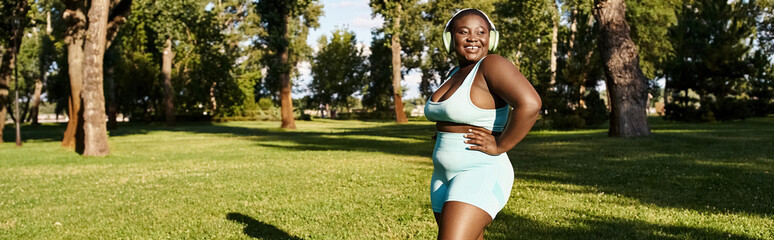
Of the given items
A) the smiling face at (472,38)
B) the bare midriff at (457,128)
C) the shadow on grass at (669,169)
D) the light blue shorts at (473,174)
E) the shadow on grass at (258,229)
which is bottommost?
the shadow on grass at (258,229)

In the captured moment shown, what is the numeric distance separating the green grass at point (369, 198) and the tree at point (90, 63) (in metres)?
2.66

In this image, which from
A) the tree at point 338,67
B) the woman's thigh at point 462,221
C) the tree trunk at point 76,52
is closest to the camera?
the woman's thigh at point 462,221

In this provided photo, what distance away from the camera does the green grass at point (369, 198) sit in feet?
23.5

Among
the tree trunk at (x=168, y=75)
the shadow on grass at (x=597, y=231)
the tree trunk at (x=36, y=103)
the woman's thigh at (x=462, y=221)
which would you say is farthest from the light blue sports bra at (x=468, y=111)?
the tree trunk at (x=36, y=103)

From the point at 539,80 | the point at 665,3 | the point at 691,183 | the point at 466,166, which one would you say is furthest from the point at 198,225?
the point at 665,3

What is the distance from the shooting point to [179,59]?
58.7 meters

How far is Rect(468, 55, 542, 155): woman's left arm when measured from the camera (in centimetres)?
317

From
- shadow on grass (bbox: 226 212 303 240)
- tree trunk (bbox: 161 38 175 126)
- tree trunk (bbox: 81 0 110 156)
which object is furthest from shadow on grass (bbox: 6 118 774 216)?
tree trunk (bbox: 161 38 175 126)

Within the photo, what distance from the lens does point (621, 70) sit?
899 inches

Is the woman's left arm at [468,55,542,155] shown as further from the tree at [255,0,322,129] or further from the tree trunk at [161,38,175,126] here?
the tree trunk at [161,38,175,126]

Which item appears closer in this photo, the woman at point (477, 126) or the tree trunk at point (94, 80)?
the woman at point (477, 126)

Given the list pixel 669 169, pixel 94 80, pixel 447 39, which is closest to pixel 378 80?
pixel 94 80

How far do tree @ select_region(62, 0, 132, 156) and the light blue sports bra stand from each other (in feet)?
61.2

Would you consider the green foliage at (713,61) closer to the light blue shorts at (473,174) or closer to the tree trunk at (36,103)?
the light blue shorts at (473,174)
